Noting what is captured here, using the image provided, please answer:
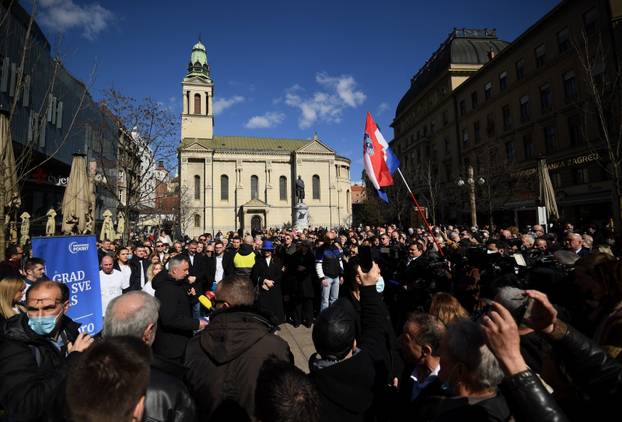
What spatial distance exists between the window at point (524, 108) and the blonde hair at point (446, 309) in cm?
2895

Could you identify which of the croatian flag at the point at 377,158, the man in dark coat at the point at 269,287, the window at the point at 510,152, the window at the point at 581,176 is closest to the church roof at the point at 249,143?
the window at the point at 510,152

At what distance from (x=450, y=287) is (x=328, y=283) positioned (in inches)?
103

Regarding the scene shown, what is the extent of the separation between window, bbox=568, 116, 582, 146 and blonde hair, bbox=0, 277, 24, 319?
27.3 meters

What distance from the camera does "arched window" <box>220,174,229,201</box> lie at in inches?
2018

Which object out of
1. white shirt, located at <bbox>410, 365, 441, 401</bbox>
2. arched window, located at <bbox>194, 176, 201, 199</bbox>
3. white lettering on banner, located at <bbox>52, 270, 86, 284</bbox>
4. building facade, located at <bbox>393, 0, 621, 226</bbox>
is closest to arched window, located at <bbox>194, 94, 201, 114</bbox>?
arched window, located at <bbox>194, 176, 201, 199</bbox>

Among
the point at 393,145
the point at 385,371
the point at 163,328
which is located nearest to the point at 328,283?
the point at 163,328

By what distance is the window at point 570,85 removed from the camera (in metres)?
20.9

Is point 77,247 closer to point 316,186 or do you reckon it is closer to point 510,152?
point 510,152

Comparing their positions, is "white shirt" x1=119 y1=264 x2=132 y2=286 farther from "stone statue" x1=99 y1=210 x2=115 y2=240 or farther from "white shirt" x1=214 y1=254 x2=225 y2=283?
"stone statue" x1=99 y1=210 x2=115 y2=240

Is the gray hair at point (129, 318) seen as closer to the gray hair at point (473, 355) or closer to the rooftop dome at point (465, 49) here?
the gray hair at point (473, 355)

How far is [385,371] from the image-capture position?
223cm

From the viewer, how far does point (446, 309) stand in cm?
273

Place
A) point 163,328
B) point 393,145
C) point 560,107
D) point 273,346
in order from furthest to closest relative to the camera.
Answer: point 393,145
point 560,107
point 163,328
point 273,346

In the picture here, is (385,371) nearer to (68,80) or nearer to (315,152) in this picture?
(68,80)
